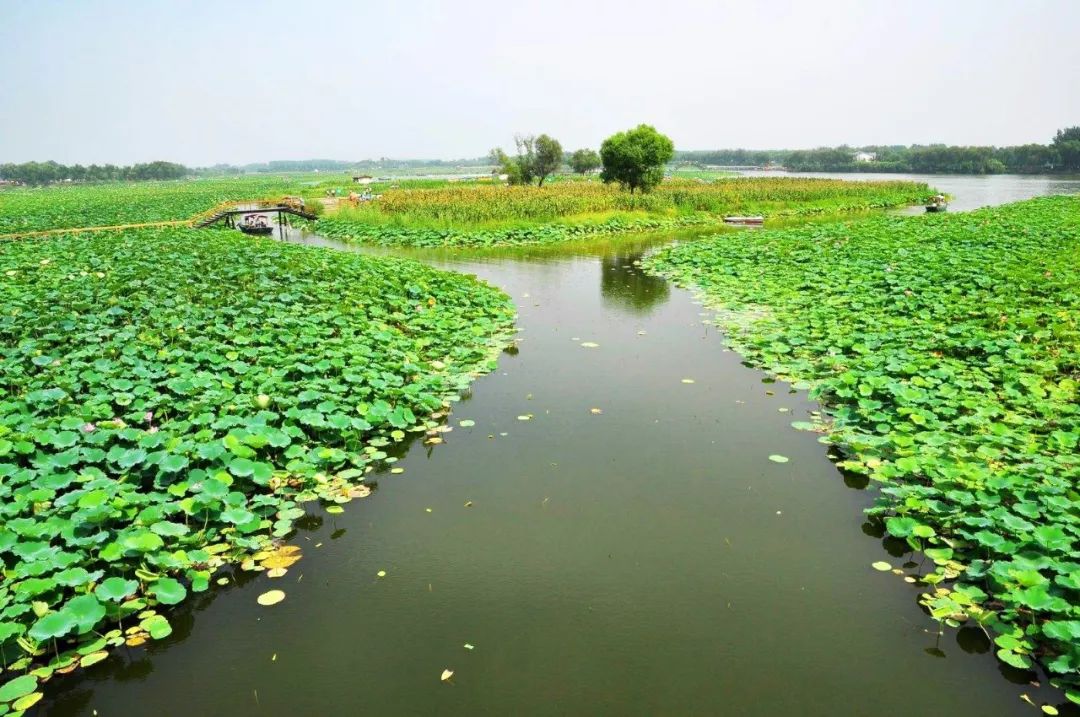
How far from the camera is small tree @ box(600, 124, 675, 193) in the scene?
3181 centimetres

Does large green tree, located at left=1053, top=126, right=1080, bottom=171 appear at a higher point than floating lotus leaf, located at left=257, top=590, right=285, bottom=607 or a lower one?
higher

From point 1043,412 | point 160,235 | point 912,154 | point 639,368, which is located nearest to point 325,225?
point 160,235

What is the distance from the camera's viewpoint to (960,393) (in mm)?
6402

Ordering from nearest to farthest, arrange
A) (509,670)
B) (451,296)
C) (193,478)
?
1. (509,670)
2. (193,478)
3. (451,296)

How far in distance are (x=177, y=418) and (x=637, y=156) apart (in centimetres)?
2924

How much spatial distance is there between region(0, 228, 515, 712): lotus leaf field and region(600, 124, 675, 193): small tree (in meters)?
23.1

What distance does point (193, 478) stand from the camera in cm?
470

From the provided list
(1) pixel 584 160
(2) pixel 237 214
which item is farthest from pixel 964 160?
(2) pixel 237 214

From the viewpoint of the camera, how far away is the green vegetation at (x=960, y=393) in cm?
374

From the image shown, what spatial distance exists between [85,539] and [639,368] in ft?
20.6

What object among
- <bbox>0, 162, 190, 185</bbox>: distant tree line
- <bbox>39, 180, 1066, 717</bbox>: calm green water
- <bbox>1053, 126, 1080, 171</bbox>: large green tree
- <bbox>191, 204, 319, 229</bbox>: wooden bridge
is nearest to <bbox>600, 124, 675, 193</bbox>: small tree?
<bbox>191, 204, 319, 229</bbox>: wooden bridge

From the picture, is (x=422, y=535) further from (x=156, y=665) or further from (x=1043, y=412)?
(x=1043, y=412)

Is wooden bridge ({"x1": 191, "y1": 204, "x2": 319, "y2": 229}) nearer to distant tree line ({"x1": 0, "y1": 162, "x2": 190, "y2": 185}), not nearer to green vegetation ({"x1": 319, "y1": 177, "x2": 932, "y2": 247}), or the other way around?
green vegetation ({"x1": 319, "y1": 177, "x2": 932, "y2": 247})

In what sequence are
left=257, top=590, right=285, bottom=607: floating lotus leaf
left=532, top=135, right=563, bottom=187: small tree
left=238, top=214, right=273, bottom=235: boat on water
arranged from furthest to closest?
1. left=532, top=135, right=563, bottom=187: small tree
2. left=238, top=214, right=273, bottom=235: boat on water
3. left=257, top=590, right=285, bottom=607: floating lotus leaf
